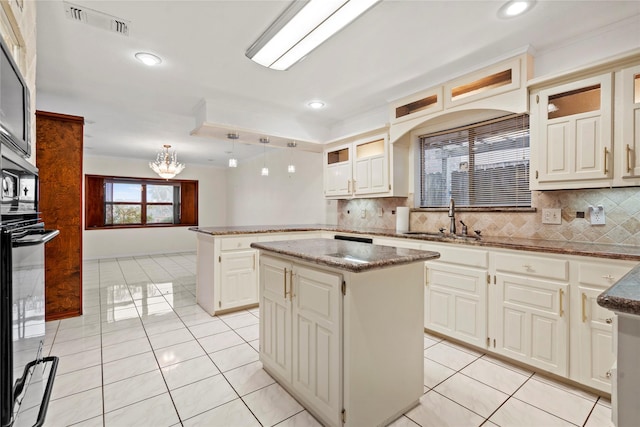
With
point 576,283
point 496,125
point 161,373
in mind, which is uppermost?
point 496,125

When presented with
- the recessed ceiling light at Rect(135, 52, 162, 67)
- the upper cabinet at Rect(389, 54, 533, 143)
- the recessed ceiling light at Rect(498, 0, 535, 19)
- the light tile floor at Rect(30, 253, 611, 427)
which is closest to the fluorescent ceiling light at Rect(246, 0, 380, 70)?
the recessed ceiling light at Rect(135, 52, 162, 67)

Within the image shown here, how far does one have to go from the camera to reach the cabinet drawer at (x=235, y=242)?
11.2ft

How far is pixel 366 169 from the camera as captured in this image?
3881 mm

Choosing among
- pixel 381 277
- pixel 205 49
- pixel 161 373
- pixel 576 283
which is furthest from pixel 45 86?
pixel 576 283

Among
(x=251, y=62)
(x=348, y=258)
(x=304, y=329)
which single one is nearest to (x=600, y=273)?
(x=348, y=258)

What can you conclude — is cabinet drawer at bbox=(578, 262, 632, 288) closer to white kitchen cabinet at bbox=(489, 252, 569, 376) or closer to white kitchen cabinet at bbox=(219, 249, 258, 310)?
white kitchen cabinet at bbox=(489, 252, 569, 376)

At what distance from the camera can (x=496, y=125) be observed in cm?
298

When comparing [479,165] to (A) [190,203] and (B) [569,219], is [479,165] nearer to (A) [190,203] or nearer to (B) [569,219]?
(B) [569,219]

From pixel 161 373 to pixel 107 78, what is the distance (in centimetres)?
285

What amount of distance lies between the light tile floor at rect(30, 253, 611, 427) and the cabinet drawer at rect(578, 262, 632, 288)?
2.44ft

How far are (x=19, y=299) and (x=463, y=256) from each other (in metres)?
2.73

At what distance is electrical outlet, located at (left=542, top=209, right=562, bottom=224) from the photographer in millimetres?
2492

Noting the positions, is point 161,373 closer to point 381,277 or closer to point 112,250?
point 381,277

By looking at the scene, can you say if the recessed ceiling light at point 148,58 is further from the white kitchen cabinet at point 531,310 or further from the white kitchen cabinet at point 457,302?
the white kitchen cabinet at point 531,310
